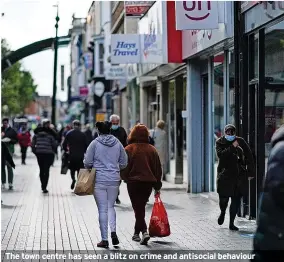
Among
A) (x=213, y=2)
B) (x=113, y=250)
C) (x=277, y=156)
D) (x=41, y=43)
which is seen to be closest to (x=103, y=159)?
(x=113, y=250)

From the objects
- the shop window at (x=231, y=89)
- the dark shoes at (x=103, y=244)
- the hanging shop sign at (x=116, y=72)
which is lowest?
the dark shoes at (x=103, y=244)

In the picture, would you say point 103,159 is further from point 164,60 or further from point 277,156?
point 164,60

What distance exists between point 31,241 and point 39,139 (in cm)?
940

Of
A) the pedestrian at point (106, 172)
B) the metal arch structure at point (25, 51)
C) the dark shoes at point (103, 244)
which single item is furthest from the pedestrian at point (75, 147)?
the metal arch structure at point (25, 51)

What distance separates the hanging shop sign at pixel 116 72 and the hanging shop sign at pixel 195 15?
17.3 metres

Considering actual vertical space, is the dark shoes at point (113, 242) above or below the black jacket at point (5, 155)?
below

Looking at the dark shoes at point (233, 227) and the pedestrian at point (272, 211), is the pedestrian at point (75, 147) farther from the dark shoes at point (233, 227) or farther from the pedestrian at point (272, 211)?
the pedestrian at point (272, 211)

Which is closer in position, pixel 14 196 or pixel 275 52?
pixel 275 52

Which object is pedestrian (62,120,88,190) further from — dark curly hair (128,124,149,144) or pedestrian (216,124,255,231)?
dark curly hair (128,124,149,144)

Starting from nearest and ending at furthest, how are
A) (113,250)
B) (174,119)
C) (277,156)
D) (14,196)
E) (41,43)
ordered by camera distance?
1. (277,156)
2. (113,250)
3. (14,196)
4. (174,119)
5. (41,43)

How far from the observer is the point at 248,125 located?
44.2 feet

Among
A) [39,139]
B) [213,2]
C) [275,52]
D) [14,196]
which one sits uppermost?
[213,2]

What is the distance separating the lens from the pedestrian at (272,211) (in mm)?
3354

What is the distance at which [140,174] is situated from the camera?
1060 centimetres
